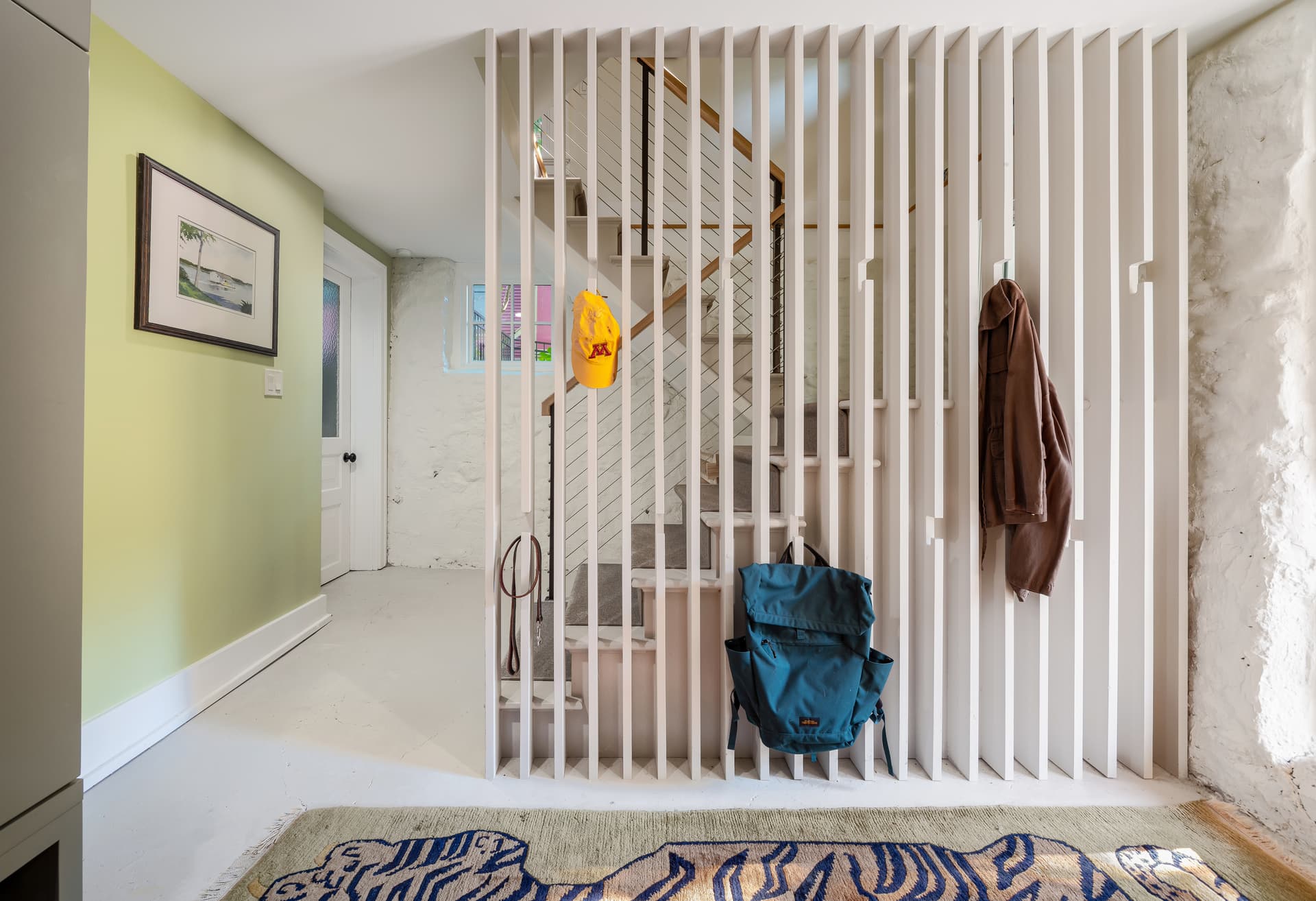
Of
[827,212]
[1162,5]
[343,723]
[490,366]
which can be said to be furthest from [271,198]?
[1162,5]

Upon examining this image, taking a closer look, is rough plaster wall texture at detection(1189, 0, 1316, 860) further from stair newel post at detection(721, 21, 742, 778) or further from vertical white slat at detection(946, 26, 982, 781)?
stair newel post at detection(721, 21, 742, 778)

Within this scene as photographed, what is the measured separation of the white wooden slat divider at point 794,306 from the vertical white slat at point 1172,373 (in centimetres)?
111

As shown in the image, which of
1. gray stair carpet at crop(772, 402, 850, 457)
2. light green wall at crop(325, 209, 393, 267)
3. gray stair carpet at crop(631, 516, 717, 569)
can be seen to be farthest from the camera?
light green wall at crop(325, 209, 393, 267)

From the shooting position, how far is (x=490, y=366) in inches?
71.9

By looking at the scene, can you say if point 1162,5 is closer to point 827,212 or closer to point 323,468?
point 827,212

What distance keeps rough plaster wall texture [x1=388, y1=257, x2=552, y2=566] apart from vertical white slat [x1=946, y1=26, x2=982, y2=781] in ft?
9.60

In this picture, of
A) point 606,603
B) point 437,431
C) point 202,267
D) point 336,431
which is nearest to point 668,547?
point 606,603

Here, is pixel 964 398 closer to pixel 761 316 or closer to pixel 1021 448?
pixel 1021 448

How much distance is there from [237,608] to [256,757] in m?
0.83

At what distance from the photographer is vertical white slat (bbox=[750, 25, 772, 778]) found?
1762mm

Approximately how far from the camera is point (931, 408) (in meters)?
1.81

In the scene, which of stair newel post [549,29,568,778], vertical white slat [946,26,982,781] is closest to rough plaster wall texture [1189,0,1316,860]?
vertical white slat [946,26,982,781]

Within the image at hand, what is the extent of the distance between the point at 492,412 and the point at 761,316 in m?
0.86

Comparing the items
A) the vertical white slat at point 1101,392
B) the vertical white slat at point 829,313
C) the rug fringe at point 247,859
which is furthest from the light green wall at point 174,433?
the vertical white slat at point 1101,392
